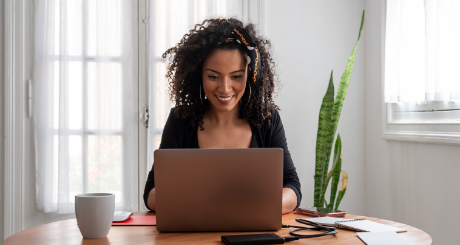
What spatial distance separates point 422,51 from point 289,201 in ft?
4.37

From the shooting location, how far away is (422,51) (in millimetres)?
2051

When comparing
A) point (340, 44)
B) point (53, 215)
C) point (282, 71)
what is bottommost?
point (53, 215)

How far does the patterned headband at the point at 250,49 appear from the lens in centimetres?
154

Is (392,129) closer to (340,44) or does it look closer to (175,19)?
(340,44)

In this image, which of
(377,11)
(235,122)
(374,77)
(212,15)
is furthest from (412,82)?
(212,15)

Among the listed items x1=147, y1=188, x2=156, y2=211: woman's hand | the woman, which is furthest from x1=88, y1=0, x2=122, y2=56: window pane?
x1=147, y1=188, x2=156, y2=211: woman's hand

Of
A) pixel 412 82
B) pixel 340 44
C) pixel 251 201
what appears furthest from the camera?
pixel 340 44

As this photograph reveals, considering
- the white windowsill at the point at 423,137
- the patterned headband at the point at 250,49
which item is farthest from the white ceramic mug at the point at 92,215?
the white windowsill at the point at 423,137

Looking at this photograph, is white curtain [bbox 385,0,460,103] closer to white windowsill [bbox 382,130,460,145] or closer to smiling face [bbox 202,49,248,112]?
white windowsill [bbox 382,130,460,145]

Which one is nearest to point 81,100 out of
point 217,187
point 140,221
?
point 140,221

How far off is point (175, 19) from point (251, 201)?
6.51ft

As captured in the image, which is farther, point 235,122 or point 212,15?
point 212,15

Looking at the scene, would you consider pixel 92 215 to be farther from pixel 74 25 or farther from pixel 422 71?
pixel 74 25

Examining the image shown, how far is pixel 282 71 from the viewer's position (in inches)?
105
